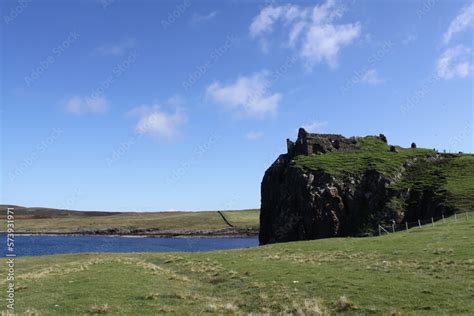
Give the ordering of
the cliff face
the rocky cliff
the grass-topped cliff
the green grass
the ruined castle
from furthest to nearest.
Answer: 1. the ruined castle
2. the green grass
3. the cliff face
4. the rocky cliff
5. the grass-topped cliff

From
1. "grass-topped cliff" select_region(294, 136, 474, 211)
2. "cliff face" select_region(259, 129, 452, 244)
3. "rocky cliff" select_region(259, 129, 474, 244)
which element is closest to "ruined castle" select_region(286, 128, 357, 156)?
"rocky cliff" select_region(259, 129, 474, 244)

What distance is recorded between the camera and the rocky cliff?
8969cm

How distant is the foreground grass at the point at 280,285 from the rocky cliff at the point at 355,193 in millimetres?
47294

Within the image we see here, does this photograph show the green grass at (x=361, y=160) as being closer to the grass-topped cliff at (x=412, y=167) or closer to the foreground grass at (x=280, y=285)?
the grass-topped cliff at (x=412, y=167)

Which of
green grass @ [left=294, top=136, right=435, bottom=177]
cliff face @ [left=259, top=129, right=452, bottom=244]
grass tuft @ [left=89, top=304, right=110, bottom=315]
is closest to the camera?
grass tuft @ [left=89, top=304, right=110, bottom=315]

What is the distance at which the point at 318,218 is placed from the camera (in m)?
96.4

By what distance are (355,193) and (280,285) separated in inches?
2842

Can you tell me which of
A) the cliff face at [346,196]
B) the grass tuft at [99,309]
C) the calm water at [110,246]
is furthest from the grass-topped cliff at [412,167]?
the grass tuft at [99,309]

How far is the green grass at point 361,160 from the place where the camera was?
100062 millimetres

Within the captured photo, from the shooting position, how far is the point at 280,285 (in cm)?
2806

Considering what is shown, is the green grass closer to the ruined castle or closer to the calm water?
the ruined castle

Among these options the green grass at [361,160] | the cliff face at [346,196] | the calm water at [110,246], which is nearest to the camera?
the cliff face at [346,196]

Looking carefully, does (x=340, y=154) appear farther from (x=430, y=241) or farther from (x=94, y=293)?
(x=94, y=293)

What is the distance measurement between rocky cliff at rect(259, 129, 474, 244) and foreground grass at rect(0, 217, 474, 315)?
155 ft
